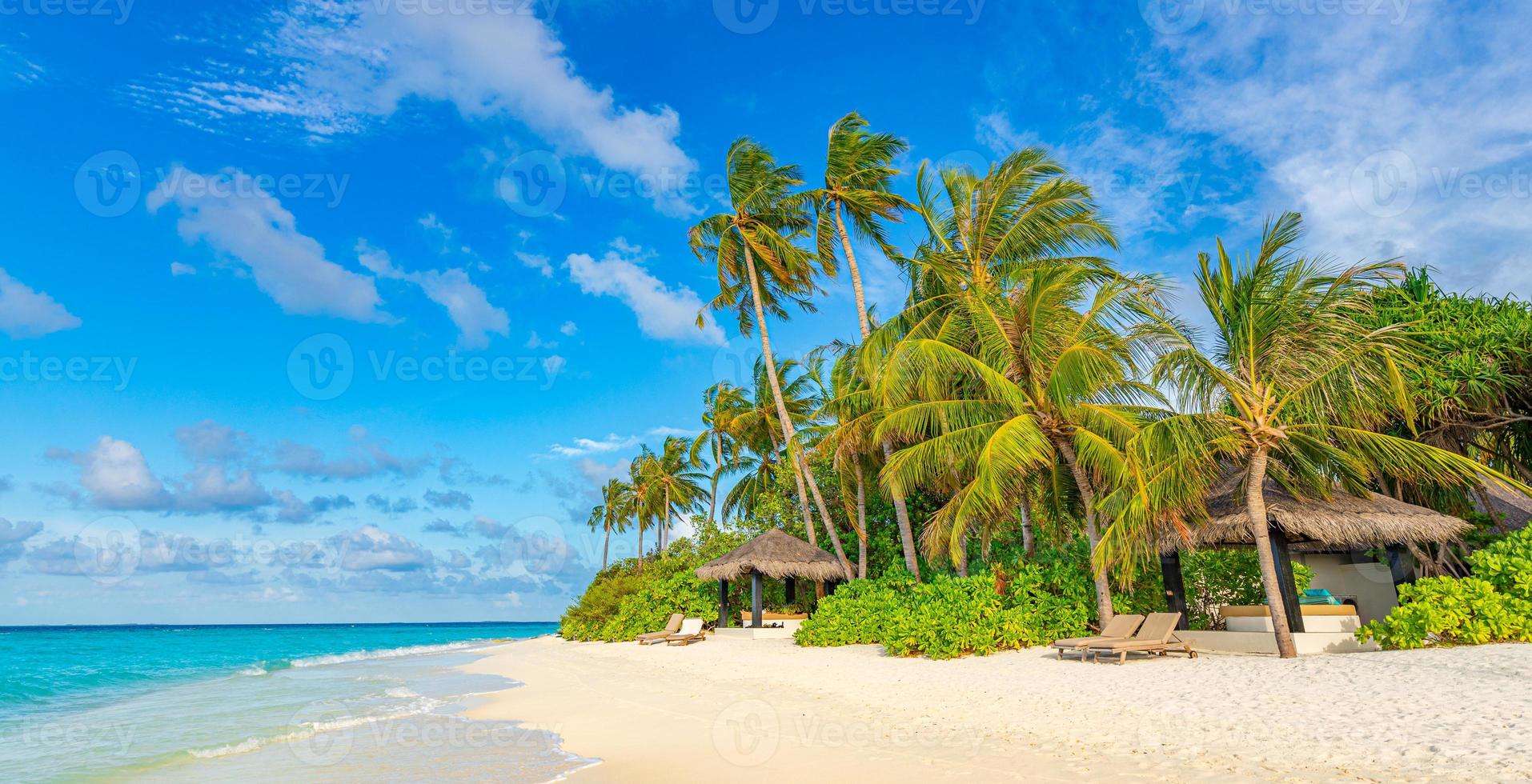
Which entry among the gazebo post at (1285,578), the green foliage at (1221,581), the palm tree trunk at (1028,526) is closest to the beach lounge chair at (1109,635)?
the gazebo post at (1285,578)

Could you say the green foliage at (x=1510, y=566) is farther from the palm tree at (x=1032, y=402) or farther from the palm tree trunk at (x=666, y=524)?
the palm tree trunk at (x=666, y=524)

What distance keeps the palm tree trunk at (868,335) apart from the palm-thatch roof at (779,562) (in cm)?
204

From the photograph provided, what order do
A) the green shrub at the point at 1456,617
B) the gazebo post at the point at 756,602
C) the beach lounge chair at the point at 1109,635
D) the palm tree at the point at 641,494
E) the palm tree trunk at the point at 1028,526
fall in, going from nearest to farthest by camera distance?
the green shrub at the point at 1456,617
the beach lounge chair at the point at 1109,635
the palm tree trunk at the point at 1028,526
the gazebo post at the point at 756,602
the palm tree at the point at 641,494

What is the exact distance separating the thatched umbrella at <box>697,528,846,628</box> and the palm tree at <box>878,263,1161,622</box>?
5.63 meters

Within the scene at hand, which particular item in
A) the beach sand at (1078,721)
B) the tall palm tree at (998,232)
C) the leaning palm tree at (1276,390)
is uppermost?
the tall palm tree at (998,232)

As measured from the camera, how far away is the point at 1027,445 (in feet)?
34.1

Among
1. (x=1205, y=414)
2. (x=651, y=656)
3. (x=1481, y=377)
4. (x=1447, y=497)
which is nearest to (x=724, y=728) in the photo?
(x=1205, y=414)

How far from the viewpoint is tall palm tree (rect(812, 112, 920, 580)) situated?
16.2 metres

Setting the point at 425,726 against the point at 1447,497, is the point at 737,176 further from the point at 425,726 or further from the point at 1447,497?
the point at 1447,497

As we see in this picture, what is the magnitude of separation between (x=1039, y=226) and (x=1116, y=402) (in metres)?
3.48

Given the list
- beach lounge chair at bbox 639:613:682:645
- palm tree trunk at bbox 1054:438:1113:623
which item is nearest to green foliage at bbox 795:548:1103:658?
palm tree trunk at bbox 1054:438:1113:623

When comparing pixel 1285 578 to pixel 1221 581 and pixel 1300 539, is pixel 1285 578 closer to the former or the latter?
pixel 1300 539

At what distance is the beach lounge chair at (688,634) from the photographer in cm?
1762

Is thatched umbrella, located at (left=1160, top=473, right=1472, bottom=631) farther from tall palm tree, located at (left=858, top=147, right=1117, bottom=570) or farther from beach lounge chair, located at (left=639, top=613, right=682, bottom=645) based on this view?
beach lounge chair, located at (left=639, top=613, right=682, bottom=645)
